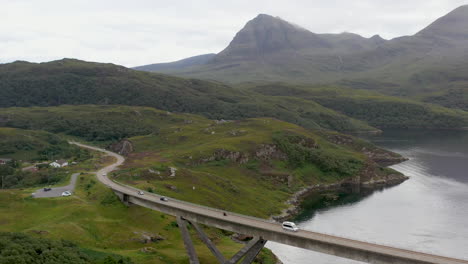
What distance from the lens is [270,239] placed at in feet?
206

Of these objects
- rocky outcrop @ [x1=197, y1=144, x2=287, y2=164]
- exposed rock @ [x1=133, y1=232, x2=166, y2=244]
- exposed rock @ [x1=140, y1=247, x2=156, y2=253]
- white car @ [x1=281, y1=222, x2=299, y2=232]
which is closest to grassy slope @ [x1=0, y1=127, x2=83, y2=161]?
rocky outcrop @ [x1=197, y1=144, x2=287, y2=164]

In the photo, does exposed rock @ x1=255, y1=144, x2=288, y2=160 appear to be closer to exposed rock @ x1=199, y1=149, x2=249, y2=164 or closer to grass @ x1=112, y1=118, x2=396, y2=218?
grass @ x1=112, y1=118, x2=396, y2=218

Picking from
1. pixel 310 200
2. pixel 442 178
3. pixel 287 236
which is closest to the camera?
pixel 287 236

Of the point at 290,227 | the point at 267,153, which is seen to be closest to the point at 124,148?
the point at 267,153

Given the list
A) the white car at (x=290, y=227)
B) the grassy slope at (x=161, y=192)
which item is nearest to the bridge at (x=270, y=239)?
the white car at (x=290, y=227)

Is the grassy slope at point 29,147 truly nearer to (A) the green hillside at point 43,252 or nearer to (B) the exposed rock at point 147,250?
(B) the exposed rock at point 147,250

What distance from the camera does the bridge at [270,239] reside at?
53.2m

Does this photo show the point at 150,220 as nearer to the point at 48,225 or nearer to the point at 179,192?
the point at 48,225

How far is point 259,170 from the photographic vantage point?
181375mm

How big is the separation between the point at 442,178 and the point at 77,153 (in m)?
176

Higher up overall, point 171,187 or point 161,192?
point 161,192

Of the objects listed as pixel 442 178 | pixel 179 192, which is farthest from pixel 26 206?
pixel 442 178

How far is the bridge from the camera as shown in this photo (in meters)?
53.2

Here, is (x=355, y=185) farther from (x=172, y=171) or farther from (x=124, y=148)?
(x=124, y=148)
